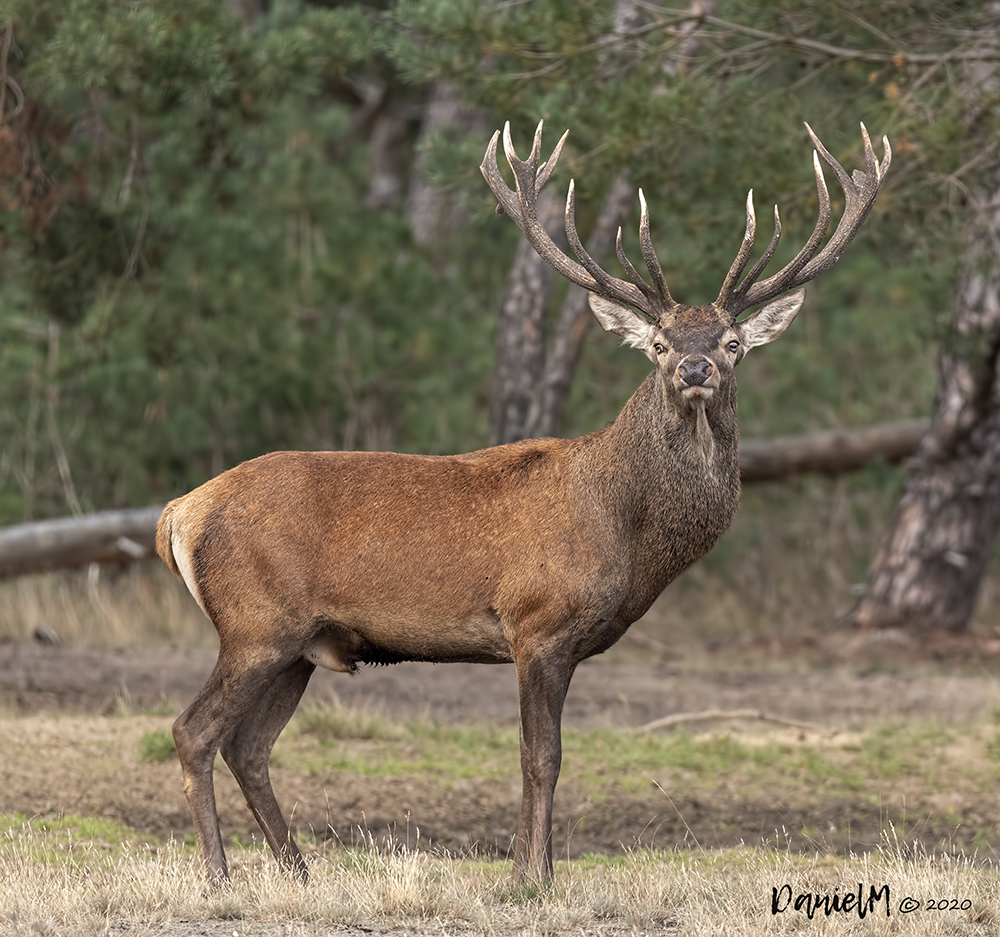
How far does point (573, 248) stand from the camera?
6344mm

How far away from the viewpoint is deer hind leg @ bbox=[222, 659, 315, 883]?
6.20 meters

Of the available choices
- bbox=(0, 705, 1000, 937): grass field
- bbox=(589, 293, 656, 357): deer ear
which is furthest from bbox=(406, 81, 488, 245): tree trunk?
bbox=(589, 293, 656, 357): deer ear

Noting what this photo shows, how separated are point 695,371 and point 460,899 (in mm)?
2040

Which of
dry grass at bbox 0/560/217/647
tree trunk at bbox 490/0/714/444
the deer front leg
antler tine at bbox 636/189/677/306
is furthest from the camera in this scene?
dry grass at bbox 0/560/217/647

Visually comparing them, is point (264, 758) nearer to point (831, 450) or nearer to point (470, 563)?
point (470, 563)

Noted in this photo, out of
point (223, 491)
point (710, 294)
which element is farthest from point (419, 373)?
point (223, 491)

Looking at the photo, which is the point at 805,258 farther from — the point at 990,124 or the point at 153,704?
the point at 153,704

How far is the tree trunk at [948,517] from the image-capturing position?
511 inches

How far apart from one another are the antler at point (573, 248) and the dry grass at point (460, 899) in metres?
2.20

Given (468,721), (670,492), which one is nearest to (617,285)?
(670,492)

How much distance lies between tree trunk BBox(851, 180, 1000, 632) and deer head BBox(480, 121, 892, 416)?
6.66 m

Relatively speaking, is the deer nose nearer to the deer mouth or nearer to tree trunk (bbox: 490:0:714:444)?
the deer mouth

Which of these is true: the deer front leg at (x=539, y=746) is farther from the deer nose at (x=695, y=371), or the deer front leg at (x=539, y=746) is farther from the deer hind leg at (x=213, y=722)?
the deer nose at (x=695, y=371)
